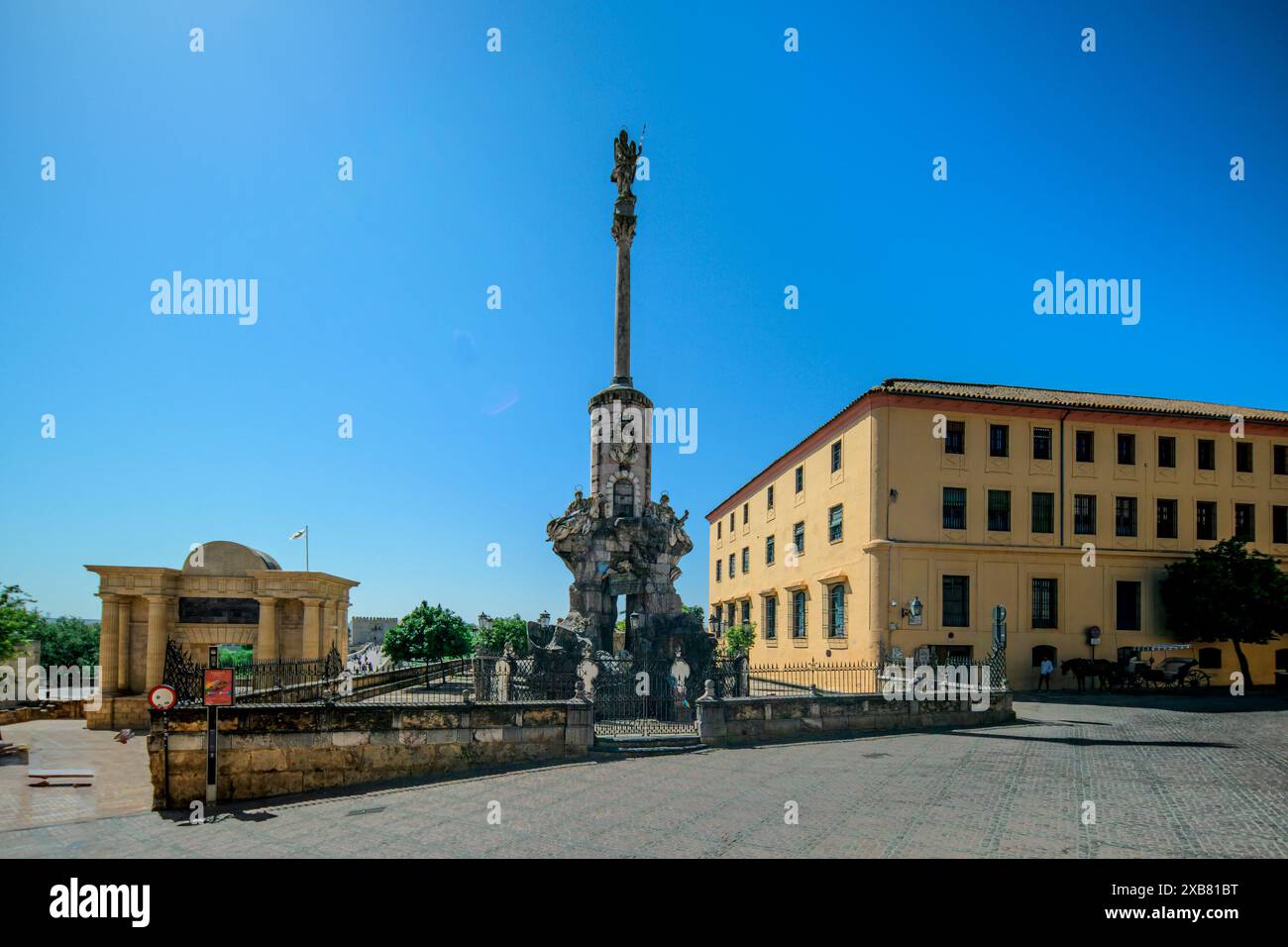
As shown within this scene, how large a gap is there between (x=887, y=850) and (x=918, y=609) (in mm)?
22022

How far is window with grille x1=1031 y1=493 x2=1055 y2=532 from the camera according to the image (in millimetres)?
31828

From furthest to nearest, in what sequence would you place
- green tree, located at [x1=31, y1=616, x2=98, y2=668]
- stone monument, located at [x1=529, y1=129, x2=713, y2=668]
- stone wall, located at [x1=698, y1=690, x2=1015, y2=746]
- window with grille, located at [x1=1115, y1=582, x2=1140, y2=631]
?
green tree, located at [x1=31, y1=616, x2=98, y2=668], window with grille, located at [x1=1115, y1=582, x2=1140, y2=631], stone monument, located at [x1=529, y1=129, x2=713, y2=668], stone wall, located at [x1=698, y1=690, x2=1015, y2=746]

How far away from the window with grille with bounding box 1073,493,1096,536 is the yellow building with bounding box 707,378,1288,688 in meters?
0.06

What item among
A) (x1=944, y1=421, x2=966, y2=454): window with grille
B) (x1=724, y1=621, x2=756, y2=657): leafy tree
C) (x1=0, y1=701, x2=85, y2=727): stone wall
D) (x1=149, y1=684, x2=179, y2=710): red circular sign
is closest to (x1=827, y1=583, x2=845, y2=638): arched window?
(x1=724, y1=621, x2=756, y2=657): leafy tree

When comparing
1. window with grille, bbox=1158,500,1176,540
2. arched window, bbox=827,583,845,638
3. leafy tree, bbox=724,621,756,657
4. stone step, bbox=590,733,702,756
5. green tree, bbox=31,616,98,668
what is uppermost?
window with grille, bbox=1158,500,1176,540

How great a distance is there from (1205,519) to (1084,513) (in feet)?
20.0

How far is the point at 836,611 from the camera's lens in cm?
3375

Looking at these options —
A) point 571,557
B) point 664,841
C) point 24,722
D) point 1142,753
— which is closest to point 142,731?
point 24,722

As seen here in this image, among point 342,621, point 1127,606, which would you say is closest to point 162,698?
point 342,621

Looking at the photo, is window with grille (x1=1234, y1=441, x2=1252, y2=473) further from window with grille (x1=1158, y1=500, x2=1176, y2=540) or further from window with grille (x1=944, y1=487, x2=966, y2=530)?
window with grille (x1=944, y1=487, x2=966, y2=530)

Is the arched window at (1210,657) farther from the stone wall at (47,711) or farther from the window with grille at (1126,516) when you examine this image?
the stone wall at (47,711)

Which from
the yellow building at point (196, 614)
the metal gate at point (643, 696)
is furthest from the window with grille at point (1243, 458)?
the yellow building at point (196, 614)

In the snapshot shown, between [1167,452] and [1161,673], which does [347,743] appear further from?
[1167,452]

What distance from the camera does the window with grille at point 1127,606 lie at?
31.8 meters
